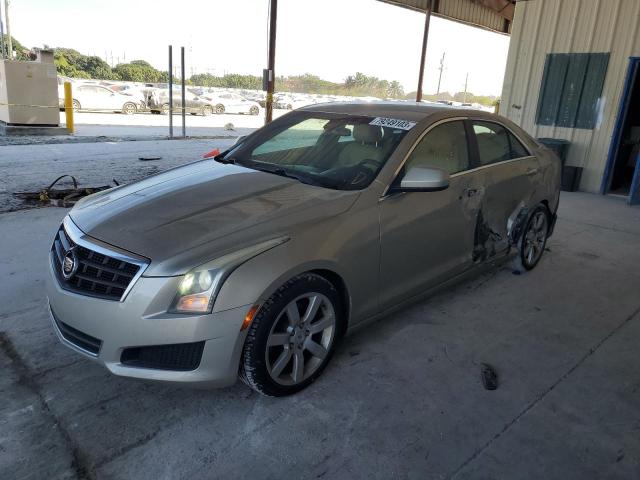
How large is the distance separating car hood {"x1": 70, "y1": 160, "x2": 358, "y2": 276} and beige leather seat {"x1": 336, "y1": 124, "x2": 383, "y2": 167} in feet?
1.36

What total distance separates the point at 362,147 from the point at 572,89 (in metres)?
7.41

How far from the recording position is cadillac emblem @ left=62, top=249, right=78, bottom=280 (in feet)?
8.10

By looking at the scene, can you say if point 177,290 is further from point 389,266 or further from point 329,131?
point 329,131

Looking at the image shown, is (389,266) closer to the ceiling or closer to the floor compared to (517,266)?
closer to the ceiling

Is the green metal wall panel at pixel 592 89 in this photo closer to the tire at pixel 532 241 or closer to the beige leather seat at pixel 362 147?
the tire at pixel 532 241

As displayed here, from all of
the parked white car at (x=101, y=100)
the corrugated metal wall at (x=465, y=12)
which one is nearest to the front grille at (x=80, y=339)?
the corrugated metal wall at (x=465, y=12)

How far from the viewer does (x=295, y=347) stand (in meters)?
2.63

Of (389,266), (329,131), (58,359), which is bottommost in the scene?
(58,359)

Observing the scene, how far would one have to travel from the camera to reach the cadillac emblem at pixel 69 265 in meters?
2.47

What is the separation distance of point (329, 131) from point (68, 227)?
1.82 metres

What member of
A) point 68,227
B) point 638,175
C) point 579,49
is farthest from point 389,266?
point 579,49

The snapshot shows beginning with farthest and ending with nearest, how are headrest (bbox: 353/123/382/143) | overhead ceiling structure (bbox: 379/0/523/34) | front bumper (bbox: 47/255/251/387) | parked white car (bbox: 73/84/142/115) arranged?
1. parked white car (bbox: 73/84/142/115)
2. overhead ceiling structure (bbox: 379/0/523/34)
3. headrest (bbox: 353/123/382/143)
4. front bumper (bbox: 47/255/251/387)

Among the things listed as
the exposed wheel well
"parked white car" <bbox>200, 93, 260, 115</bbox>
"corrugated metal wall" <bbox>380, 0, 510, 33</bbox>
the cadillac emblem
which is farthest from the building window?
"parked white car" <bbox>200, 93, 260, 115</bbox>

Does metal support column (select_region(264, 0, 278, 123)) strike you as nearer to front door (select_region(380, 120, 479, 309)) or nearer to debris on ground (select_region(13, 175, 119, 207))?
debris on ground (select_region(13, 175, 119, 207))
